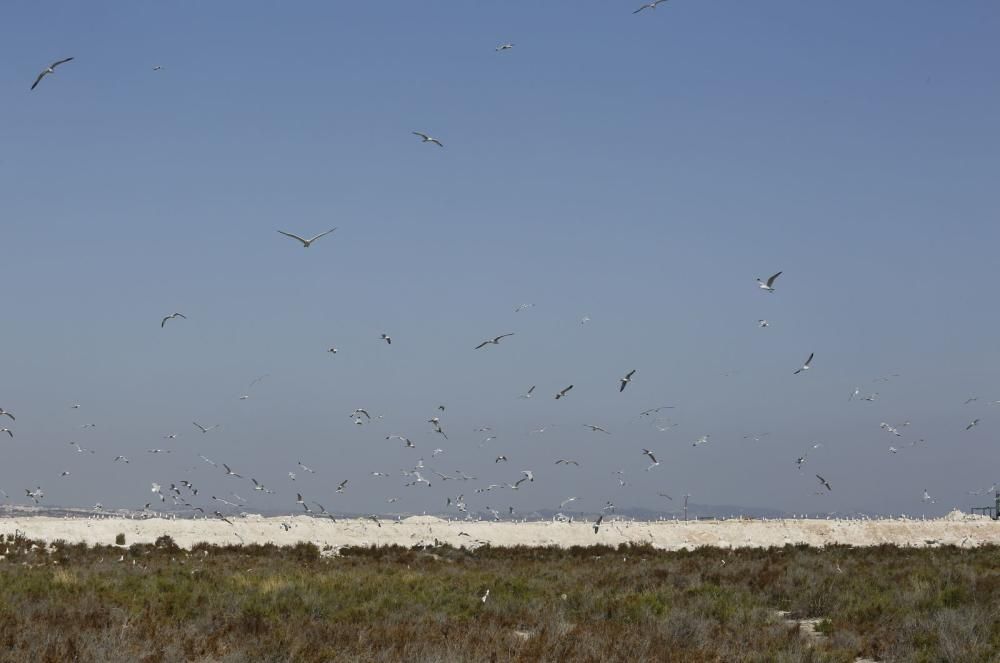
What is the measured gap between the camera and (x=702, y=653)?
607 inches

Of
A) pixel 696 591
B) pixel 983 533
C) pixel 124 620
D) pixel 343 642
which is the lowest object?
pixel 983 533

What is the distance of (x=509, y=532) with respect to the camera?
48.9m

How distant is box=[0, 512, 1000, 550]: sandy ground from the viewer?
4147 cm

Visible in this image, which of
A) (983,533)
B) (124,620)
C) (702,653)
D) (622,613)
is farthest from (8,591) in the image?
(983,533)

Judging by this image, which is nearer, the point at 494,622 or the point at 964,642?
the point at 964,642

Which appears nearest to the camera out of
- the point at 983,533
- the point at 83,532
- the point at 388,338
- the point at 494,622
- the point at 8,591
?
the point at 494,622

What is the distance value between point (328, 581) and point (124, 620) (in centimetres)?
748

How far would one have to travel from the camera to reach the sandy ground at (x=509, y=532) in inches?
1633

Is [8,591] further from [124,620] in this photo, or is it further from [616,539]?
[616,539]

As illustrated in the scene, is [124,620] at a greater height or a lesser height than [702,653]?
lesser

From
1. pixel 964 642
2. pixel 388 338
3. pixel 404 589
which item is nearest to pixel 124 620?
pixel 404 589

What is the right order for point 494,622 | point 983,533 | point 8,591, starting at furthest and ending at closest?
point 983,533, point 8,591, point 494,622

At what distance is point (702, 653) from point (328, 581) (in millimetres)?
10173

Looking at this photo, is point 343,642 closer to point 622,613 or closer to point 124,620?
point 124,620
